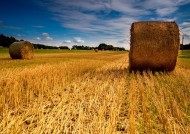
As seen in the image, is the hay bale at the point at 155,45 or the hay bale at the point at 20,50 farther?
the hay bale at the point at 20,50

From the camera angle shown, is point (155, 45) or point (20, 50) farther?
point (20, 50)

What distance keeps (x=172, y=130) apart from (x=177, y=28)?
7.77 m

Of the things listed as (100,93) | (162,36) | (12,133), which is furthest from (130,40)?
(12,133)

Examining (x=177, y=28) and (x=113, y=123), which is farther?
(x=177, y=28)

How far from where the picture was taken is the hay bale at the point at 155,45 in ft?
35.1

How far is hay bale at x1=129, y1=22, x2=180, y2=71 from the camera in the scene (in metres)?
10.7

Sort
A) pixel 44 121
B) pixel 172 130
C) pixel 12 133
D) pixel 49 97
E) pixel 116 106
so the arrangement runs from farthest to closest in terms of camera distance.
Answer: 1. pixel 49 97
2. pixel 116 106
3. pixel 44 121
4. pixel 172 130
5. pixel 12 133

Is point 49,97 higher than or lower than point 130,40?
lower

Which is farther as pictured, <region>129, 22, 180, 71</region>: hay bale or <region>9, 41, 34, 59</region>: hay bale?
<region>9, 41, 34, 59</region>: hay bale

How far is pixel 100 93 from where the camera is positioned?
642 cm

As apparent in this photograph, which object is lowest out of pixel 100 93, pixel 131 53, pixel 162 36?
pixel 100 93

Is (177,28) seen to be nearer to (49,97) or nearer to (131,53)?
(131,53)

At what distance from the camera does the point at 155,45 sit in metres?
10.8

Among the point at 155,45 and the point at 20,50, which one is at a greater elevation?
the point at 155,45
